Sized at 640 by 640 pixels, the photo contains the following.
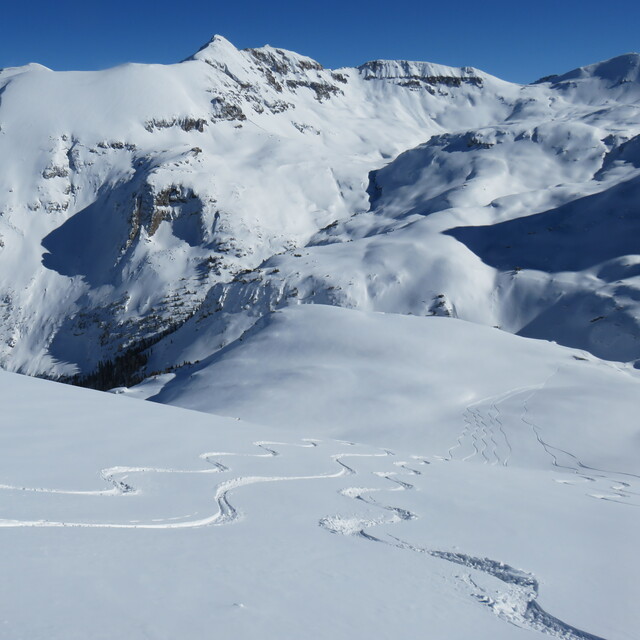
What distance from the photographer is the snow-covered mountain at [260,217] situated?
211 feet

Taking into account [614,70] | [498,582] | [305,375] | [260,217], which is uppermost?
[614,70]

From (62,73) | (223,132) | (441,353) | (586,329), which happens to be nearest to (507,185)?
(586,329)

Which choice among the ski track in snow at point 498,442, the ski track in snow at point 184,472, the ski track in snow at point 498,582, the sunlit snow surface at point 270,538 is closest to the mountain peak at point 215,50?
the ski track in snow at point 498,442

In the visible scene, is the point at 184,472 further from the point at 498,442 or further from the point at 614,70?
the point at 614,70

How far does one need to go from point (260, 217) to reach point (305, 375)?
7377cm

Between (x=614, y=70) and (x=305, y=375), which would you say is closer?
(x=305, y=375)

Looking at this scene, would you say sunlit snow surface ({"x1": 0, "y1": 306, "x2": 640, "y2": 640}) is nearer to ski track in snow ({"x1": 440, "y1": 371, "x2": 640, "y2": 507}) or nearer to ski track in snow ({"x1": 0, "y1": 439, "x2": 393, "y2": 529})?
ski track in snow ({"x1": 0, "y1": 439, "x2": 393, "y2": 529})

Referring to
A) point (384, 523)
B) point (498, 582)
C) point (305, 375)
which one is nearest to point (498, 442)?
point (305, 375)

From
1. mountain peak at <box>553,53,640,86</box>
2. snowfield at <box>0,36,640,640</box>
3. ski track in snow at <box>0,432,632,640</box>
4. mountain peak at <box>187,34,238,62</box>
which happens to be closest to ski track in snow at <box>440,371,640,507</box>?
snowfield at <box>0,36,640,640</box>

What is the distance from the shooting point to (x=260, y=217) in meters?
101

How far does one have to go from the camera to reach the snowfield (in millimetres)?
3912

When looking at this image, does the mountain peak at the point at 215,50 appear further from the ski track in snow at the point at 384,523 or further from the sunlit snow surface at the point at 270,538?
the ski track in snow at the point at 384,523

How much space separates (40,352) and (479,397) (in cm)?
7477

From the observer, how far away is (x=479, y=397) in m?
28.3
